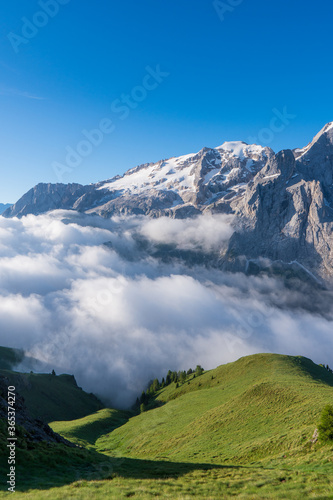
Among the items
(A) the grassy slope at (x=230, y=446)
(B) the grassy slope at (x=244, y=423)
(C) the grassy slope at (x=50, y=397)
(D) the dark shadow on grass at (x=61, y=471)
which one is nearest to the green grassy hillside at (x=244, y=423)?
(B) the grassy slope at (x=244, y=423)

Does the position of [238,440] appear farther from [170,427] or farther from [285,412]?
[170,427]

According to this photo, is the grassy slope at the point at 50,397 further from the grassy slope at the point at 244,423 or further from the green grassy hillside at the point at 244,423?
the green grassy hillside at the point at 244,423

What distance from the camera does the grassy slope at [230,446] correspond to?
868 inches

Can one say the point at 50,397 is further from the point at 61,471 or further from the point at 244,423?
the point at 61,471

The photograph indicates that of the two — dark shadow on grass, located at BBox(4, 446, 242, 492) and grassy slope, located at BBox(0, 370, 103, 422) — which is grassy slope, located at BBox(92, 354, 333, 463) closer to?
dark shadow on grass, located at BBox(4, 446, 242, 492)

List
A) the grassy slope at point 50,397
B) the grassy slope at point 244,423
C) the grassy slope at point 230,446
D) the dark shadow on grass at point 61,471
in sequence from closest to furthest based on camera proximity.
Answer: the grassy slope at point 230,446
the dark shadow on grass at point 61,471
the grassy slope at point 244,423
the grassy slope at point 50,397

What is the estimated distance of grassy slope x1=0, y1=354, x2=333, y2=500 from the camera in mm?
22047

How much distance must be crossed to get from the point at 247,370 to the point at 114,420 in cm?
6578

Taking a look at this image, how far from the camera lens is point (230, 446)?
48.0 meters

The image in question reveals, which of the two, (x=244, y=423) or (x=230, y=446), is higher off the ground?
(x=244, y=423)

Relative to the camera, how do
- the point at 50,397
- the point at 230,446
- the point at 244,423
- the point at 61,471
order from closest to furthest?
the point at 61,471
the point at 230,446
the point at 244,423
the point at 50,397

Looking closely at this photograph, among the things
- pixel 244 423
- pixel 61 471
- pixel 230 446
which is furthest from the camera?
pixel 244 423

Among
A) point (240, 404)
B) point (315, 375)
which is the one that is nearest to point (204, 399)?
point (240, 404)

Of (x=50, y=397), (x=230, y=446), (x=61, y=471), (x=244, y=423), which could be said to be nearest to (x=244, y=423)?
(x=244, y=423)
